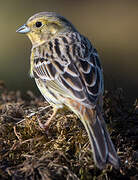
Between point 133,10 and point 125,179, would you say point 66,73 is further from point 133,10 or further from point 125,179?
point 133,10

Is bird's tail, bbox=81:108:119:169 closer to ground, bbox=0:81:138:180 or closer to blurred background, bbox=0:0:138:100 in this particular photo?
ground, bbox=0:81:138:180

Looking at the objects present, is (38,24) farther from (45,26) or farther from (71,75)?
(71,75)

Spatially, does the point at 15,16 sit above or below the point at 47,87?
above

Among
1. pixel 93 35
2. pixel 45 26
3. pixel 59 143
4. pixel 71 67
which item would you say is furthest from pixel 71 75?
pixel 93 35

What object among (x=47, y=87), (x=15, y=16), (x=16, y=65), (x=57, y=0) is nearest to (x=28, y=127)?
(x=47, y=87)

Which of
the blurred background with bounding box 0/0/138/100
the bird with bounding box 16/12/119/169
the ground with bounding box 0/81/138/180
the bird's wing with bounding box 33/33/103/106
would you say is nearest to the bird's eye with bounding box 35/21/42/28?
the bird with bounding box 16/12/119/169

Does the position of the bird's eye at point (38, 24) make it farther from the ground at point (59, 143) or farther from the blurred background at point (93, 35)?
the blurred background at point (93, 35)

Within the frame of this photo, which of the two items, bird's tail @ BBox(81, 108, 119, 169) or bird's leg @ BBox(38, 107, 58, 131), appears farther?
bird's leg @ BBox(38, 107, 58, 131)

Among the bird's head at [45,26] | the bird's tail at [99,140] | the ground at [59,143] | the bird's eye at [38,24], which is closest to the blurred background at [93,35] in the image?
the bird's head at [45,26]
